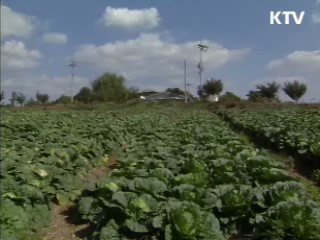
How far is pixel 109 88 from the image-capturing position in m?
61.1

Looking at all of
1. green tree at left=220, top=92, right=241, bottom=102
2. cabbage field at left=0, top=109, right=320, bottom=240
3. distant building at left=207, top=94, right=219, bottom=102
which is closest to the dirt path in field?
cabbage field at left=0, top=109, right=320, bottom=240

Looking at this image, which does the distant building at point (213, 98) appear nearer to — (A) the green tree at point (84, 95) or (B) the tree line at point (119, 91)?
(B) the tree line at point (119, 91)

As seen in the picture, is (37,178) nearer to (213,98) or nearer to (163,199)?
(163,199)

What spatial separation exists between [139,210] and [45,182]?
191 centimetres

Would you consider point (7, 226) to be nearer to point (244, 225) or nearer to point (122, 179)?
point (122, 179)

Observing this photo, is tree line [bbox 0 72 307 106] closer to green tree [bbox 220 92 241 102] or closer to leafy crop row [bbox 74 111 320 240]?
green tree [bbox 220 92 241 102]

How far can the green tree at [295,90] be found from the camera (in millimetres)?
58625

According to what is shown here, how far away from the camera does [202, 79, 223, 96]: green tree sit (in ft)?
207

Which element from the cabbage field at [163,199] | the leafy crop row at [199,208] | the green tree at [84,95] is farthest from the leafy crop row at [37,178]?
the green tree at [84,95]

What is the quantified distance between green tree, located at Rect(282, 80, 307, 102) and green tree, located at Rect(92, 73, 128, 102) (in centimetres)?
2156

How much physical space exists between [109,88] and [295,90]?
24762 millimetres

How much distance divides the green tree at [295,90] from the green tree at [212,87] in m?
8.91

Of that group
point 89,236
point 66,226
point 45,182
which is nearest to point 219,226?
point 89,236

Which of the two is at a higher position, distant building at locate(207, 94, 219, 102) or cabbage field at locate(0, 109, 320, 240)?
distant building at locate(207, 94, 219, 102)
